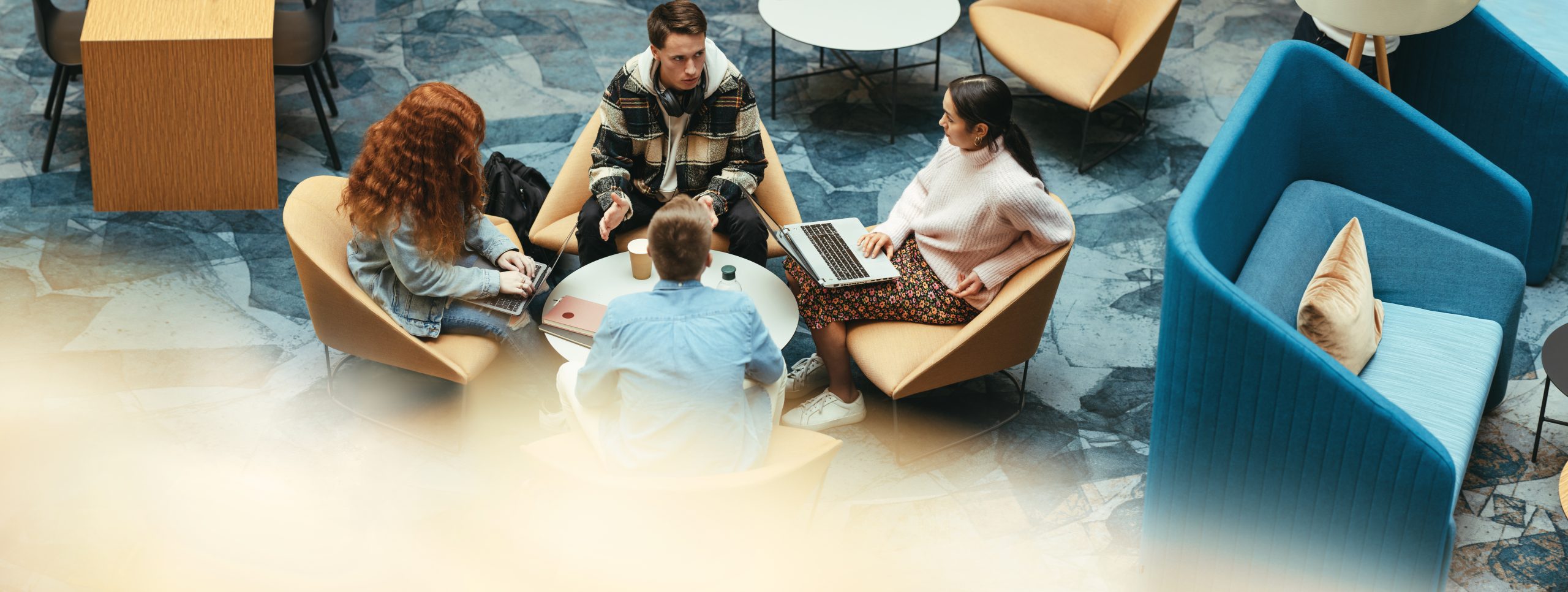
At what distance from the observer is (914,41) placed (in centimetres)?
507

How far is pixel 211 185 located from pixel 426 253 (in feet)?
6.02

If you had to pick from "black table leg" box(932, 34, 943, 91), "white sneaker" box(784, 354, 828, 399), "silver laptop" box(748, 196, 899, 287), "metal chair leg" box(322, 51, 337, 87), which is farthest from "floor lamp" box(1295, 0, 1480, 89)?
"metal chair leg" box(322, 51, 337, 87)

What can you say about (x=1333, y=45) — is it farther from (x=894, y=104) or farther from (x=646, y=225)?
(x=646, y=225)

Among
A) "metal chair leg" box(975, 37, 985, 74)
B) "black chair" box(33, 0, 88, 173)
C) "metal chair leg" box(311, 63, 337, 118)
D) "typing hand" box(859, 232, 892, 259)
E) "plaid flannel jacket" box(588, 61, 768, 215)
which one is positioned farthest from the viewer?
"metal chair leg" box(975, 37, 985, 74)

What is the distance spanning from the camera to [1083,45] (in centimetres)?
520

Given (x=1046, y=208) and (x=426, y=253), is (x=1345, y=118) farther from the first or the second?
(x=426, y=253)

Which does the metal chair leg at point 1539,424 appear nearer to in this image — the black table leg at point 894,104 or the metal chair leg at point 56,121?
the black table leg at point 894,104

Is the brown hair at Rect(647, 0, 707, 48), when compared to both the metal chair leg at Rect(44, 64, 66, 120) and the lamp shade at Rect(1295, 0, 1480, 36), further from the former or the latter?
the metal chair leg at Rect(44, 64, 66, 120)

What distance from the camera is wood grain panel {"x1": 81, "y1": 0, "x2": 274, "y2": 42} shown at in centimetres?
442

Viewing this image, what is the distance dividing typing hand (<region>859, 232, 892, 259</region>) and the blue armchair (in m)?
1.98

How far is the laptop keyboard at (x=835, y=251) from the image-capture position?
3584mm

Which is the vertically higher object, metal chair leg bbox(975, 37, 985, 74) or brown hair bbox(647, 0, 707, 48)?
brown hair bbox(647, 0, 707, 48)

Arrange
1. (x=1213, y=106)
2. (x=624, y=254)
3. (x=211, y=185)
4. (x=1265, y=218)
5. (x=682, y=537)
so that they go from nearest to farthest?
(x=682, y=537) → (x=1265, y=218) → (x=624, y=254) → (x=211, y=185) → (x=1213, y=106)

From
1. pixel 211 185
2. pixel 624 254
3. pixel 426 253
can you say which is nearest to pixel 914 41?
pixel 624 254
